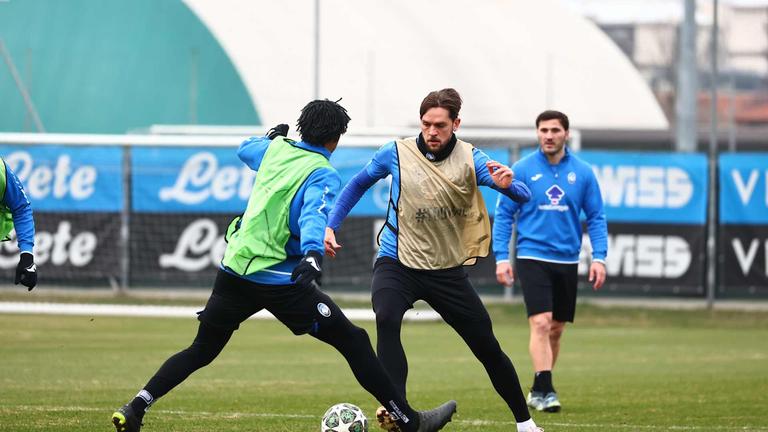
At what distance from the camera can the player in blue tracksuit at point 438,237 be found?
30.9ft

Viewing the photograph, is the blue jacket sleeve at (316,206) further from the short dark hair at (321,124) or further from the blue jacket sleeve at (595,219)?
the blue jacket sleeve at (595,219)

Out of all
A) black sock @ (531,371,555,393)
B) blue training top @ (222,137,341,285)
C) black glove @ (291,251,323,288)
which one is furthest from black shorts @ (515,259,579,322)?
black glove @ (291,251,323,288)

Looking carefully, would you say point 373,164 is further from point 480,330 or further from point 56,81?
point 56,81

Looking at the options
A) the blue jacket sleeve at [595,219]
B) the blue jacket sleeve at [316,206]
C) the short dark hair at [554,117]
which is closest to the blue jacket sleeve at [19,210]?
the blue jacket sleeve at [316,206]

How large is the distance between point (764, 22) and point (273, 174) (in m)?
99.2

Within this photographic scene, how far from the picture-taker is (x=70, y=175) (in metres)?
24.7

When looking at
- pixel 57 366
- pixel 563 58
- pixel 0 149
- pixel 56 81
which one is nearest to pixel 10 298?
pixel 0 149

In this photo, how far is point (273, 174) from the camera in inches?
348

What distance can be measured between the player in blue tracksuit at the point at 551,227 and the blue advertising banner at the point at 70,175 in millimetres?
13732

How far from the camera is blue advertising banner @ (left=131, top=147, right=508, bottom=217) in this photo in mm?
24469

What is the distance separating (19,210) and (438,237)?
9.53ft

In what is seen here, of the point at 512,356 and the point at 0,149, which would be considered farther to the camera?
the point at 0,149

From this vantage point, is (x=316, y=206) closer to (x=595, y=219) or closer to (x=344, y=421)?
(x=344, y=421)

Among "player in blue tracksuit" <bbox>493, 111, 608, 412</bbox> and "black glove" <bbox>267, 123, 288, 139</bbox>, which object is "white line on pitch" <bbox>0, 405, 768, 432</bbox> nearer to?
"player in blue tracksuit" <bbox>493, 111, 608, 412</bbox>
